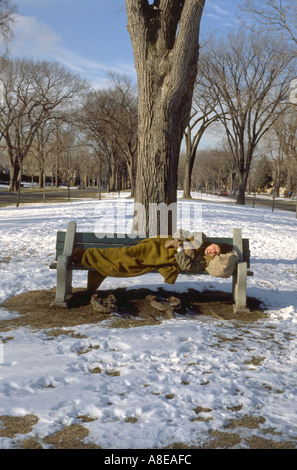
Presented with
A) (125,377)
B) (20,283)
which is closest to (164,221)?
(20,283)

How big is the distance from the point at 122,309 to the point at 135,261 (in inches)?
26.0

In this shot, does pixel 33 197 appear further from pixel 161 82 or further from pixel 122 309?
pixel 122 309

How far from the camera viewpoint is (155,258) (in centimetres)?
534

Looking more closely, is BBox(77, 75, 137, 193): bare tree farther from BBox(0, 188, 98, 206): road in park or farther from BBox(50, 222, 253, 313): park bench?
BBox(50, 222, 253, 313): park bench

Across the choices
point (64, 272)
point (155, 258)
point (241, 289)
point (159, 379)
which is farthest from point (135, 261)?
point (159, 379)

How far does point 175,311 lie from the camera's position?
5.44 m

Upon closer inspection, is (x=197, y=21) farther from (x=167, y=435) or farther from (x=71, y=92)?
(x=71, y=92)

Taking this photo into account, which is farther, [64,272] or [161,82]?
[161,82]

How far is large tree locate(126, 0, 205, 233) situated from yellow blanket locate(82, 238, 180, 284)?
1.49 m

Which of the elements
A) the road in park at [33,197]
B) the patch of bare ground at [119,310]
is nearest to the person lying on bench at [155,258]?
the patch of bare ground at [119,310]

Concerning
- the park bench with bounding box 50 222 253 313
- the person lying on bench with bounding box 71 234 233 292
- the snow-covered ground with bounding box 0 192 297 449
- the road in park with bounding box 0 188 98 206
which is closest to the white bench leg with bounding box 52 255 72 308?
the park bench with bounding box 50 222 253 313

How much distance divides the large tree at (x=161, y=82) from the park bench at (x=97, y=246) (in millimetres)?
1312
